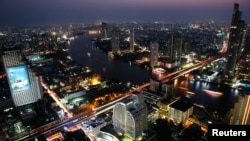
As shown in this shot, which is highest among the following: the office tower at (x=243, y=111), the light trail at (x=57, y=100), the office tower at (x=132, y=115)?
the office tower at (x=243, y=111)

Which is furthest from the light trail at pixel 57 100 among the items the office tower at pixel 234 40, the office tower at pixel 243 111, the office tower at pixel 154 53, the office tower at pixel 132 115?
the office tower at pixel 234 40

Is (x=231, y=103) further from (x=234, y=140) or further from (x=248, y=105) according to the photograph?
(x=234, y=140)

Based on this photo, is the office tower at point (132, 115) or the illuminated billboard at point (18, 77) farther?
the illuminated billboard at point (18, 77)

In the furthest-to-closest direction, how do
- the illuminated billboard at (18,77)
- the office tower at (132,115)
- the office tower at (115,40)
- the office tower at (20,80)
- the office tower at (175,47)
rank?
the office tower at (115,40)
the office tower at (175,47)
the illuminated billboard at (18,77)
the office tower at (20,80)
the office tower at (132,115)

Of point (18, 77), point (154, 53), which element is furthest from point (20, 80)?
point (154, 53)

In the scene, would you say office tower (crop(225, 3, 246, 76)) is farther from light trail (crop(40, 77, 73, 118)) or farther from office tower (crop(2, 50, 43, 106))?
office tower (crop(2, 50, 43, 106))

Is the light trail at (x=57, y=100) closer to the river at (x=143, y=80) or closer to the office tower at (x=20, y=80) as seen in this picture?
the office tower at (x=20, y=80)

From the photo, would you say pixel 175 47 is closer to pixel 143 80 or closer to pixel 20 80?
pixel 143 80

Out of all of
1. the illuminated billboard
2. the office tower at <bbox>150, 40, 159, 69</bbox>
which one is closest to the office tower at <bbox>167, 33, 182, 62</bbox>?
the office tower at <bbox>150, 40, 159, 69</bbox>
